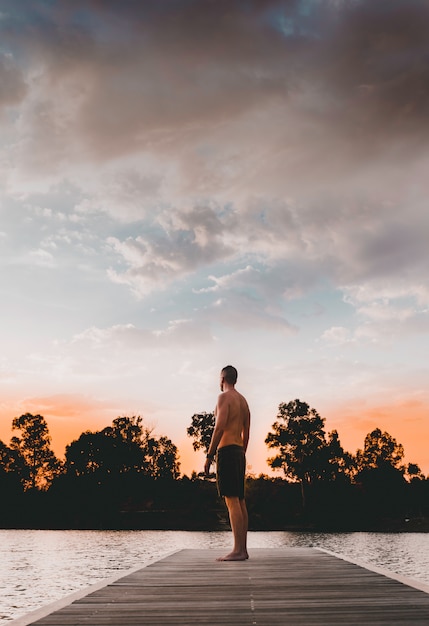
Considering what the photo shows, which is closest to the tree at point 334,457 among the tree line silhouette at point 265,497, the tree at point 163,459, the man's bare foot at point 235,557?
the tree line silhouette at point 265,497

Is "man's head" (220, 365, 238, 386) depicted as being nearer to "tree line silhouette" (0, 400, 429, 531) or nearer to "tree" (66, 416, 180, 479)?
"tree line silhouette" (0, 400, 429, 531)

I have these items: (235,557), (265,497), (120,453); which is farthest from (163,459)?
(235,557)

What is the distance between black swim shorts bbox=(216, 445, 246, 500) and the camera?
9789 mm

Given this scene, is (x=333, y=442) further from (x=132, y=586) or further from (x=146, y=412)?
(x=132, y=586)

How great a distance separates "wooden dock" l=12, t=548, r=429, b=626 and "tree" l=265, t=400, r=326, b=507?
8619 centimetres

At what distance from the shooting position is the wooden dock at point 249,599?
4578 mm

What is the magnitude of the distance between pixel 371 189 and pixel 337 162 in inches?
144

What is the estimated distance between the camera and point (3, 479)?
325 feet

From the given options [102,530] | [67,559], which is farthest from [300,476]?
[67,559]

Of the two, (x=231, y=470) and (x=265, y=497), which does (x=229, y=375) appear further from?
(x=265, y=497)

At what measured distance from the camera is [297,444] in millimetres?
92750

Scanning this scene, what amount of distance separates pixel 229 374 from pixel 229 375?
16 mm

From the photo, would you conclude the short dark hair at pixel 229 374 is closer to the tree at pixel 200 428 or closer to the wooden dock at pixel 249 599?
the wooden dock at pixel 249 599

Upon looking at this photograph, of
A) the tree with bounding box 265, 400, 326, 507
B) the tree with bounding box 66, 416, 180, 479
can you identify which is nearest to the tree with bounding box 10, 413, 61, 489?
the tree with bounding box 66, 416, 180, 479
